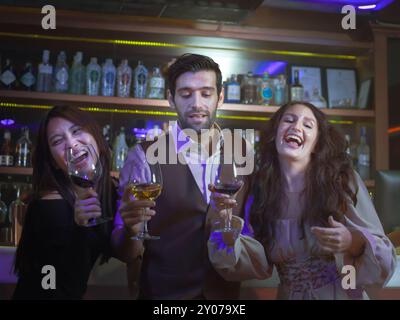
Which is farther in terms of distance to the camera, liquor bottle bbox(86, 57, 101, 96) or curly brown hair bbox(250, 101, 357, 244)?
liquor bottle bbox(86, 57, 101, 96)

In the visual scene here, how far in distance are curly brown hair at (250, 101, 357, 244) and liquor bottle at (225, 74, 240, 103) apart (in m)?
1.08

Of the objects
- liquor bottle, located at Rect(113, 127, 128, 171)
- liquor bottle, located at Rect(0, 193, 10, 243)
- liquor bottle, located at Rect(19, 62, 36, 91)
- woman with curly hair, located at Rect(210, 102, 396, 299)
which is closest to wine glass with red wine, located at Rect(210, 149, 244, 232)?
woman with curly hair, located at Rect(210, 102, 396, 299)

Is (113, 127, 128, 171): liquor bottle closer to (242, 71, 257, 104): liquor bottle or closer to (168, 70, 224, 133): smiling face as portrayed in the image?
(242, 71, 257, 104): liquor bottle

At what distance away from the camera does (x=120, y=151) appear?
2.53 metres

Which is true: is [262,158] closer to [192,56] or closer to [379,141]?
[192,56]

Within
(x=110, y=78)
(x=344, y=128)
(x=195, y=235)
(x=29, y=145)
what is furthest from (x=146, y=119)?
(x=195, y=235)

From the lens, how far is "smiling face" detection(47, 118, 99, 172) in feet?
4.75

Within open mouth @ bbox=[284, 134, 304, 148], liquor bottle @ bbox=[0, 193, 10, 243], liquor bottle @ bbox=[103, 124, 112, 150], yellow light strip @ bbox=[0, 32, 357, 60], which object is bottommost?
liquor bottle @ bbox=[0, 193, 10, 243]

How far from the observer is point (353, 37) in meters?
2.71

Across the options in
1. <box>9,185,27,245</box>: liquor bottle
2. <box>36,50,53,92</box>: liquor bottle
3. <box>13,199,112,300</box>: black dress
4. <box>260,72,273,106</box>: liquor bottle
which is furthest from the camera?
<box>260,72,273,106</box>: liquor bottle

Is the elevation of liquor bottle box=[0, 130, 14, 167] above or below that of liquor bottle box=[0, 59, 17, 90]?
below

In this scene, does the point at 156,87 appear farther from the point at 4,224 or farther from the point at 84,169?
the point at 84,169

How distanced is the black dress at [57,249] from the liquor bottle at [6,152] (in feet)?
3.59

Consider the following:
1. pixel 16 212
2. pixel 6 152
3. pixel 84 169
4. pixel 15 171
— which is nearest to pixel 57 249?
pixel 84 169
